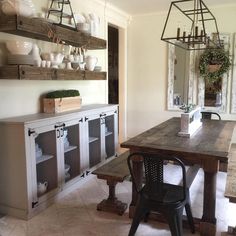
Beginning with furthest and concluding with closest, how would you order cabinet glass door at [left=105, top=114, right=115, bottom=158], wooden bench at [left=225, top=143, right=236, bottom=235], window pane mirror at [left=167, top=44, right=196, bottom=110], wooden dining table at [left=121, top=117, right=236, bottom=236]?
1. window pane mirror at [left=167, top=44, right=196, bottom=110]
2. cabinet glass door at [left=105, top=114, right=115, bottom=158]
3. wooden dining table at [left=121, top=117, right=236, bottom=236]
4. wooden bench at [left=225, top=143, right=236, bottom=235]

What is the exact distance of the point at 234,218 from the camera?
2.72 meters

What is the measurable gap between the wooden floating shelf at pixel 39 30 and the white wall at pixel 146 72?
1773 millimetres

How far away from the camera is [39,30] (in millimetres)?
2773

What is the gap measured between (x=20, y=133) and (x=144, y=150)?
1160 millimetres

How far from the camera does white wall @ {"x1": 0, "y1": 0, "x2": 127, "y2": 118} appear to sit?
2.82m

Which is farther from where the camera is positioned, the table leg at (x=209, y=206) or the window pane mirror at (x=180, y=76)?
the window pane mirror at (x=180, y=76)

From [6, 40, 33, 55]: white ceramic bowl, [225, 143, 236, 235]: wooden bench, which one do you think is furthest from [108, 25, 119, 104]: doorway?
[225, 143, 236, 235]: wooden bench

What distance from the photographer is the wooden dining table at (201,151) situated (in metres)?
2.29

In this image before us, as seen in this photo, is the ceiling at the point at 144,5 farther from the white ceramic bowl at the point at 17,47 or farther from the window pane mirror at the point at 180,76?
the white ceramic bowl at the point at 17,47

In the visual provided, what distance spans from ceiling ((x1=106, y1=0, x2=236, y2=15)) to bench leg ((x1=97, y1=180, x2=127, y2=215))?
2.97 meters

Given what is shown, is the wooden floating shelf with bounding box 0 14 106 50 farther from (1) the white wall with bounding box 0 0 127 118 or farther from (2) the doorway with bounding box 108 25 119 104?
(2) the doorway with bounding box 108 25 119 104

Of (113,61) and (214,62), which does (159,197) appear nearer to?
(214,62)

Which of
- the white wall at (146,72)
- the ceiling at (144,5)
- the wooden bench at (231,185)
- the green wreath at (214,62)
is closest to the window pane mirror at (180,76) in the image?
the white wall at (146,72)

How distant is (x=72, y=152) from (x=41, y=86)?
0.89 m
